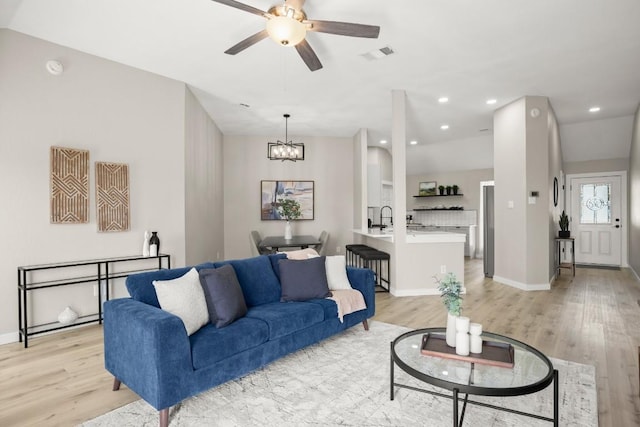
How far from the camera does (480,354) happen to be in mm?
2025

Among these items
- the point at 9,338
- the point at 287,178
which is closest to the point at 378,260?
the point at 287,178

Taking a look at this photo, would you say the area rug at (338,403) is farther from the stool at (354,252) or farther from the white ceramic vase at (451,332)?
the stool at (354,252)

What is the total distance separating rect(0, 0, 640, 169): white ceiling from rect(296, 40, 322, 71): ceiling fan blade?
1.11ft

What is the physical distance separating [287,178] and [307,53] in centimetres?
498

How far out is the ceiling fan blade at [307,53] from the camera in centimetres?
294

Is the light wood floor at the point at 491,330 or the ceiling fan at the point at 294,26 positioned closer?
the light wood floor at the point at 491,330

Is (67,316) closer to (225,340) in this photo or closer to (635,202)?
(225,340)

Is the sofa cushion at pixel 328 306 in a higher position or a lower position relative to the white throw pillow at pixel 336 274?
lower

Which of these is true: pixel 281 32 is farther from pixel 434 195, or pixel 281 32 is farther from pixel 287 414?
pixel 434 195

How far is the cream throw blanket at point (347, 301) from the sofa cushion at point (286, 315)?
24 cm

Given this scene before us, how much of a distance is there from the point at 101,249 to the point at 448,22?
430 centimetres

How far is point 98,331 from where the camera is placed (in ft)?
11.8

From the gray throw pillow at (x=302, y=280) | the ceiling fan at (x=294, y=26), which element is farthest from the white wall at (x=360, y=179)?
the ceiling fan at (x=294, y=26)

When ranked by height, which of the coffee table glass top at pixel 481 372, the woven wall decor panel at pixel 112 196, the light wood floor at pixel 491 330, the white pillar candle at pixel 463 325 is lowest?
the light wood floor at pixel 491 330
